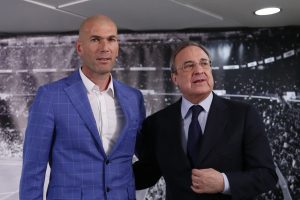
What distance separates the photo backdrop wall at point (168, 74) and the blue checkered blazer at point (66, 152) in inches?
68.5

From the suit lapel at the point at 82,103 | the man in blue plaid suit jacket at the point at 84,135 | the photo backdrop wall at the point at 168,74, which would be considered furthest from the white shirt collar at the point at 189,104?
the photo backdrop wall at the point at 168,74

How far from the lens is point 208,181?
139 cm

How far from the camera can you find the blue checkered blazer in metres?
1.44

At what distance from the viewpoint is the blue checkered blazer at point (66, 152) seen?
1.44m

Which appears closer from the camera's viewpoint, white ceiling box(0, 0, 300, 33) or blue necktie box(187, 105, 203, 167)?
blue necktie box(187, 105, 203, 167)

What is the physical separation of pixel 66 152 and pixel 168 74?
1.90 meters

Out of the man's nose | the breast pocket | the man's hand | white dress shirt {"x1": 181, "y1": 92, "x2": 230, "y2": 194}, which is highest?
the man's nose

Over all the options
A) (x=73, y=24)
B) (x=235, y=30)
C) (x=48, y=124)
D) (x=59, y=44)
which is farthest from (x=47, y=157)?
(x=235, y=30)

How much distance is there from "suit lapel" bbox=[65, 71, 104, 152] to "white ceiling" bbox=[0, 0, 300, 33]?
1006 millimetres

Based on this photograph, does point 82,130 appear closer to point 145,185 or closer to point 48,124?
point 48,124

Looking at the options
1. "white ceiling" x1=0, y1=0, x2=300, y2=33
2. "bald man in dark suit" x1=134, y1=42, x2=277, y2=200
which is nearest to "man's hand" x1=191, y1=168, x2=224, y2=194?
"bald man in dark suit" x1=134, y1=42, x2=277, y2=200

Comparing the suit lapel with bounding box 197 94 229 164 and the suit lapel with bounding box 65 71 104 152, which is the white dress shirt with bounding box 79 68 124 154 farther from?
the suit lapel with bounding box 197 94 229 164

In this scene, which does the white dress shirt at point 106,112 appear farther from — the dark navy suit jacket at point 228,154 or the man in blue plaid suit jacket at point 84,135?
the dark navy suit jacket at point 228,154

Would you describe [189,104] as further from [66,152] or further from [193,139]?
[66,152]
